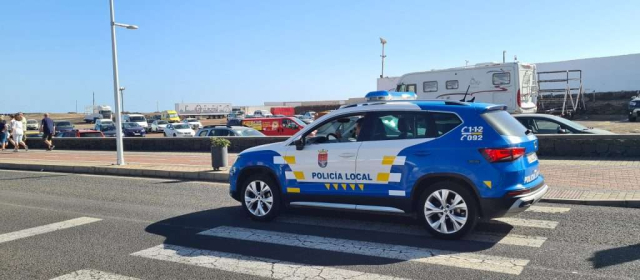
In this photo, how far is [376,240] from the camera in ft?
20.8

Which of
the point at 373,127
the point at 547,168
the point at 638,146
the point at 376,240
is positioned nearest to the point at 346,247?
the point at 376,240

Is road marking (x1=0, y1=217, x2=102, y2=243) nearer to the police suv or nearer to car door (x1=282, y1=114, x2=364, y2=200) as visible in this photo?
the police suv

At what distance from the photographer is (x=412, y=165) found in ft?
20.7

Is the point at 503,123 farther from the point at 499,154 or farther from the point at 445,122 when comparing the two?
the point at 445,122

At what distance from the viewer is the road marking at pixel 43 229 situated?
6941 mm

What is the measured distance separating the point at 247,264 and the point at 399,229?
237 cm

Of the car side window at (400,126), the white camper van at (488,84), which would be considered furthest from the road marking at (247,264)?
the white camper van at (488,84)

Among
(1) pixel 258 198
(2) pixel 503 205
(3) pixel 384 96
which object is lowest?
(1) pixel 258 198

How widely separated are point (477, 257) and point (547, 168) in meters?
7.33

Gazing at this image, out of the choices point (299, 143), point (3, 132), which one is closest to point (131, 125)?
point (3, 132)

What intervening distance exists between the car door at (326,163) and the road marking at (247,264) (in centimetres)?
165

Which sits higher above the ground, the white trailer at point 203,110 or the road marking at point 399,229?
the white trailer at point 203,110

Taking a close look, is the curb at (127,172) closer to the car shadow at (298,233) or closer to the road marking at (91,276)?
the car shadow at (298,233)

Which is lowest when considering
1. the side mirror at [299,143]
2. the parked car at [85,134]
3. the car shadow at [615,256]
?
the car shadow at [615,256]
